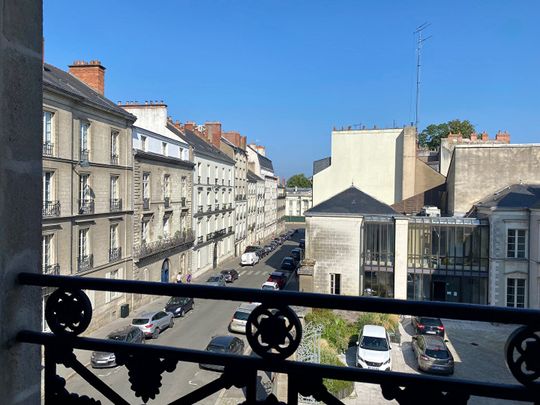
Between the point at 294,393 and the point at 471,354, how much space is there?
59.5 ft

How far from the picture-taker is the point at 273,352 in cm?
170

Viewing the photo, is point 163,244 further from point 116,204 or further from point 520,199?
point 520,199

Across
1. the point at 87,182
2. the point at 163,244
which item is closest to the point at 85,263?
the point at 87,182

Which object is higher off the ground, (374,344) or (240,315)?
(240,315)

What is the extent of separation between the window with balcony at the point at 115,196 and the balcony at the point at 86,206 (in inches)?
69.0

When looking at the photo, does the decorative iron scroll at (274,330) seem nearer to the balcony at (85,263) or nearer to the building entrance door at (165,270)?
the balcony at (85,263)

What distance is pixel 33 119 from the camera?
1967 millimetres

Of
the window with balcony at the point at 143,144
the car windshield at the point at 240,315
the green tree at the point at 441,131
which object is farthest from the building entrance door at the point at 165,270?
the green tree at the point at 441,131

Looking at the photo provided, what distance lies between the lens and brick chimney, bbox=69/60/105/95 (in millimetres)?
22375

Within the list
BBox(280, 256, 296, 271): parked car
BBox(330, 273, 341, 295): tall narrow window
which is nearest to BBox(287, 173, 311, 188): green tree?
BBox(280, 256, 296, 271): parked car

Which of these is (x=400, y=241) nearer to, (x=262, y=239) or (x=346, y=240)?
(x=346, y=240)

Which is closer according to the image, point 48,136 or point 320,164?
point 48,136

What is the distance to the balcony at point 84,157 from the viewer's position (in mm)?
18025

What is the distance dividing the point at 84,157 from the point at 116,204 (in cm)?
359
